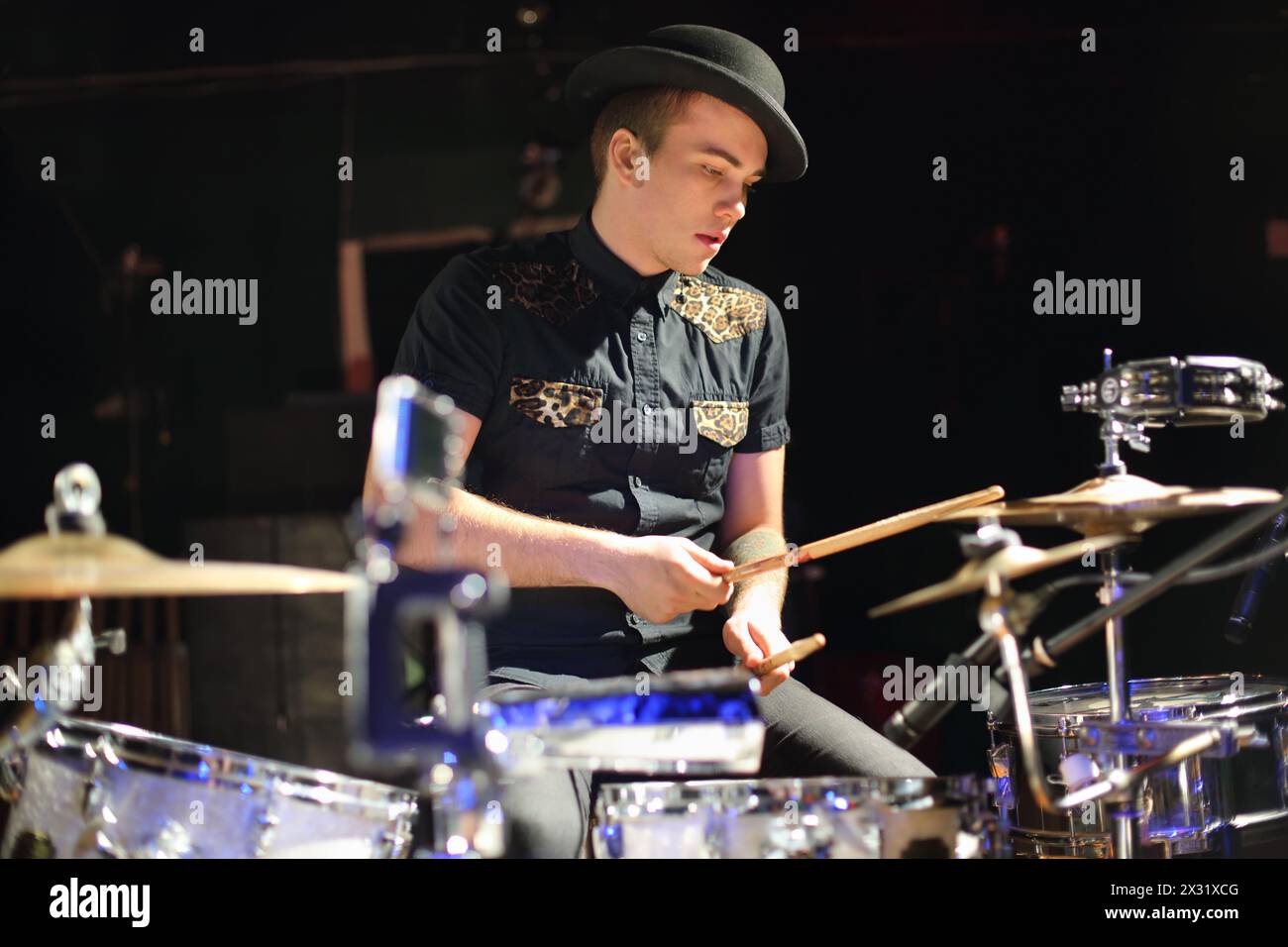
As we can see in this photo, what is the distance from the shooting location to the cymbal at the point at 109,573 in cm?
142

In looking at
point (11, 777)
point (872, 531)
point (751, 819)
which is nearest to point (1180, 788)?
point (872, 531)

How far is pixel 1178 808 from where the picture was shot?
224cm

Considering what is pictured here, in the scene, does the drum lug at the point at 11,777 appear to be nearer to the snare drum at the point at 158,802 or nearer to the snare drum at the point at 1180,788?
the snare drum at the point at 158,802

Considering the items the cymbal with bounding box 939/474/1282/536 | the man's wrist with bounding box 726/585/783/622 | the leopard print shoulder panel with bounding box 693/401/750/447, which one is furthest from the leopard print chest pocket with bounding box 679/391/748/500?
the cymbal with bounding box 939/474/1282/536

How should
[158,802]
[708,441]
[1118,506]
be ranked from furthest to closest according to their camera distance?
[708,441] → [1118,506] → [158,802]

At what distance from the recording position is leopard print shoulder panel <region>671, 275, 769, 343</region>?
2.62 metres

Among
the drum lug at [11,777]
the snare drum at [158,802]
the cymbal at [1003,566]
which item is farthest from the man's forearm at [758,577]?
the drum lug at [11,777]

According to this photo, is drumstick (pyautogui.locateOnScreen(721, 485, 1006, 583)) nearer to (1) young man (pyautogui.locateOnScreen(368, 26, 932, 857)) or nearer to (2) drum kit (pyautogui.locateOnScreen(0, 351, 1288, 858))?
(2) drum kit (pyautogui.locateOnScreen(0, 351, 1288, 858))

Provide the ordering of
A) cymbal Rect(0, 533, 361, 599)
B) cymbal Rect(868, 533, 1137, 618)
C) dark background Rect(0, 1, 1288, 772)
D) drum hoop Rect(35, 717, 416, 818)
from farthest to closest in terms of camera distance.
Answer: dark background Rect(0, 1, 1288, 772) → drum hoop Rect(35, 717, 416, 818) → cymbal Rect(868, 533, 1137, 618) → cymbal Rect(0, 533, 361, 599)

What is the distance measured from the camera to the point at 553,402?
238 cm

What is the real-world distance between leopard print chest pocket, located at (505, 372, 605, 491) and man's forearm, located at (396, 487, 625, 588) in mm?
174

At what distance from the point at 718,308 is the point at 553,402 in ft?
1.56

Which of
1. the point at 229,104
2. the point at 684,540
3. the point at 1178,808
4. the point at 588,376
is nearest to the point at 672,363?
the point at 588,376

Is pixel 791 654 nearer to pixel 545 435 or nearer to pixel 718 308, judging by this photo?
pixel 545 435
